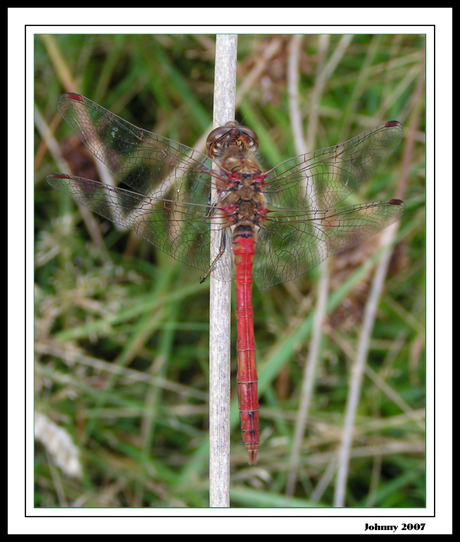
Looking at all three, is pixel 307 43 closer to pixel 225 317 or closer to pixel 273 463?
pixel 225 317

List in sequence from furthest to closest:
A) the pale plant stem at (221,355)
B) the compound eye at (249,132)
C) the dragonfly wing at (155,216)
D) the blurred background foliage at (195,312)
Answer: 1. the blurred background foliage at (195,312)
2. the compound eye at (249,132)
3. the dragonfly wing at (155,216)
4. the pale plant stem at (221,355)

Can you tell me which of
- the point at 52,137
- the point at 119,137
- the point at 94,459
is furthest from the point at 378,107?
the point at 94,459

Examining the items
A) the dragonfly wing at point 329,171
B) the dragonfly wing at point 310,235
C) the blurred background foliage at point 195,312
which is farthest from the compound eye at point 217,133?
the blurred background foliage at point 195,312

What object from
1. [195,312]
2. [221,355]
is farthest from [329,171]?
[195,312]

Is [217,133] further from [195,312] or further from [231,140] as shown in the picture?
[195,312]

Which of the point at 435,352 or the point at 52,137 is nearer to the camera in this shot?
the point at 435,352

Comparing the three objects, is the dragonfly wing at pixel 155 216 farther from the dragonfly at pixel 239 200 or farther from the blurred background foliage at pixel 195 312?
the blurred background foliage at pixel 195 312
